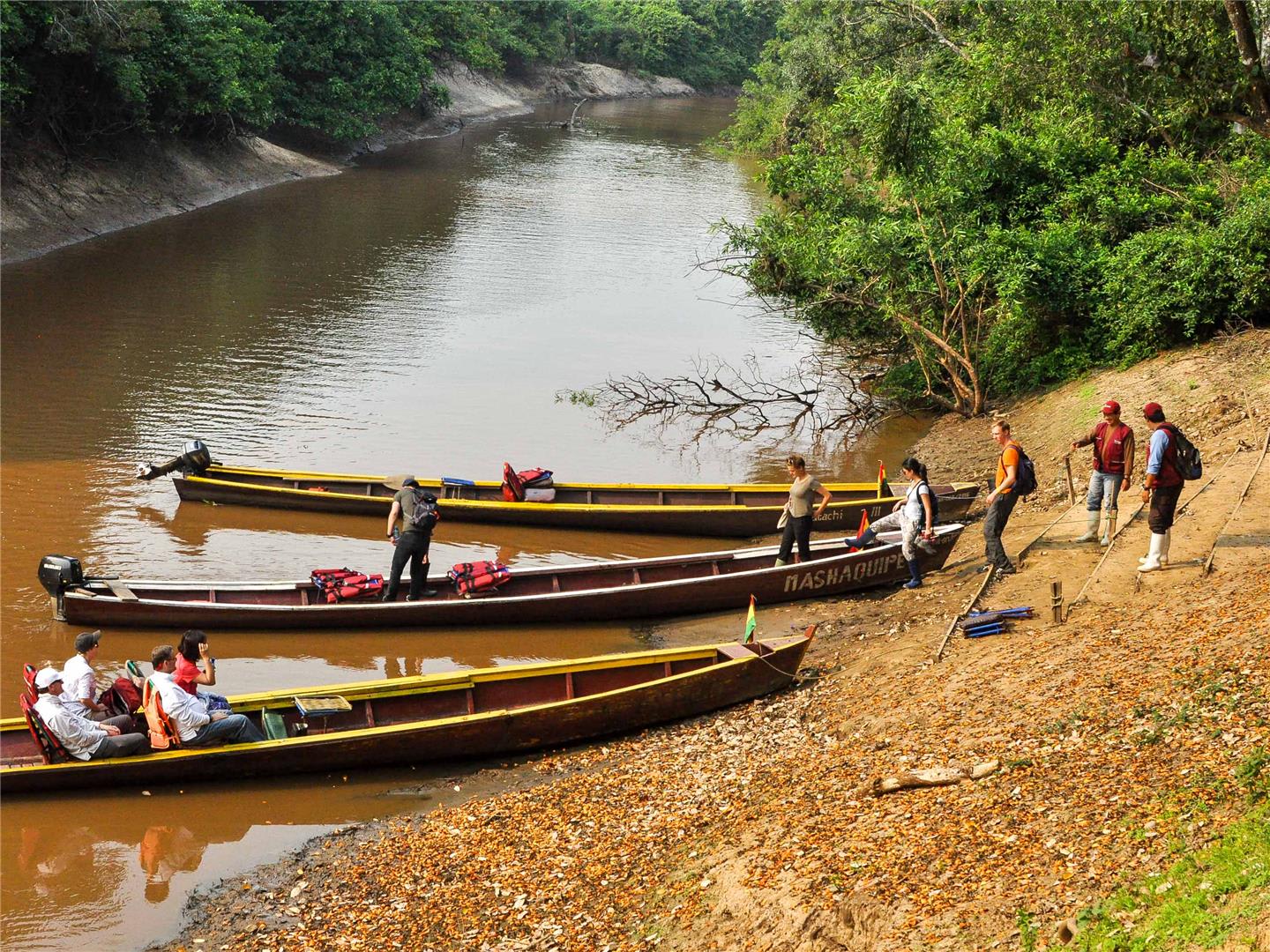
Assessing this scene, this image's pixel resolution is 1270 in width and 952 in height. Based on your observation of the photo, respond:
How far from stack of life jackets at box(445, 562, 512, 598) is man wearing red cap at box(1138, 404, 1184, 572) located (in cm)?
727

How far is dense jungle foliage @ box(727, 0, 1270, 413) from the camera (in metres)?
18.6

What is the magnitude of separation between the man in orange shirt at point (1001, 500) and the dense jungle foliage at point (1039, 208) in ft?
23.9

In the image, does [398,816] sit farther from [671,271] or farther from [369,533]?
[671,271]

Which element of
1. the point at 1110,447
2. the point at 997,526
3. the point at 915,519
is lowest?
the point at 915,519

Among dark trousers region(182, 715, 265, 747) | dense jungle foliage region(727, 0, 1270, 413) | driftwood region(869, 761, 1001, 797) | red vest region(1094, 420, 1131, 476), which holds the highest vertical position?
dense jungle foliage region(727, 0, 1270, 413)

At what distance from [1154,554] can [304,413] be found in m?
15.7

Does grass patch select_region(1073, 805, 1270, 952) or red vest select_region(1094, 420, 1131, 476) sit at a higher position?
red vest select_region(1094, 420, 1131, 476)

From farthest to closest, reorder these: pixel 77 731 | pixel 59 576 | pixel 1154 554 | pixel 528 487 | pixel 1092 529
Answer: pixel 528 487 < pixel 59 576 < pixel 1092 529 < pixel 1154 554 < pixel 77 731

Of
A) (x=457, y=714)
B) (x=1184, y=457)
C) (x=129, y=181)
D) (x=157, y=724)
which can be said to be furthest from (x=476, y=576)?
(x=129, y=181)

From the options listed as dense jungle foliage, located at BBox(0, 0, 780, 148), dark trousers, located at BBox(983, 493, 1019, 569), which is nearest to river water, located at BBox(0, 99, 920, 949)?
dark trousers, located at BBox(983, 493, 1019, 569)

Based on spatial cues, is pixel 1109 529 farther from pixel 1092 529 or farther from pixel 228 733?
pixel 228 733

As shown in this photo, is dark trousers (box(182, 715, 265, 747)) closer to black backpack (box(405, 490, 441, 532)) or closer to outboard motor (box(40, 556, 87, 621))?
black backpack (box(405, 490, 441, 532))

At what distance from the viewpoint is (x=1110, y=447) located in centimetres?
1247

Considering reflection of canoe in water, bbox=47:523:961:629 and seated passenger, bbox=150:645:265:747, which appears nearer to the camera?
seated passenger, bbox=150:645:265:747
